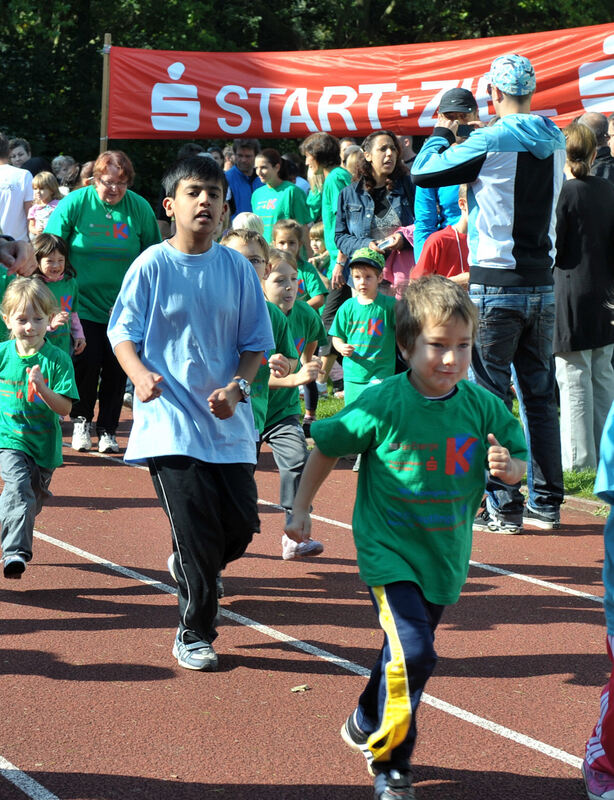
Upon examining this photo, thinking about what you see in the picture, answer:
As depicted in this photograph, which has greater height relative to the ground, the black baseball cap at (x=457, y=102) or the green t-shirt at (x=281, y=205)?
the black baseball cap at (x=457, y=102)

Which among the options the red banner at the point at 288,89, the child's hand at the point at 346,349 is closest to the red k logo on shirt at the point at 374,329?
the child's hand at the point at 346,349

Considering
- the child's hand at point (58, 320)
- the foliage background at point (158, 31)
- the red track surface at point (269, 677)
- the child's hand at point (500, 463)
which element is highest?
the foliage background at point (158, 31)

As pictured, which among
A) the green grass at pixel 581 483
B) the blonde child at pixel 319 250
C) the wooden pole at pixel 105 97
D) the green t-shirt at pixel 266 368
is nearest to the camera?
the green t-shirt at pixel 266 368

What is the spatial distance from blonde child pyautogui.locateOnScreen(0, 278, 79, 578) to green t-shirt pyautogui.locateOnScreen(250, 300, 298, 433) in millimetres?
1002

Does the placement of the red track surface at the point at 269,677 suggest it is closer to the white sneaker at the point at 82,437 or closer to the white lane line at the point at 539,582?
the white lane line at the point at 539,582

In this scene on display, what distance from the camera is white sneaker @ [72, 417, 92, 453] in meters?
10.1

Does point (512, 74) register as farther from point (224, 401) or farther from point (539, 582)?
point (224, 401)

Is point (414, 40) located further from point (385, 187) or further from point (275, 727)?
point (275, 727)

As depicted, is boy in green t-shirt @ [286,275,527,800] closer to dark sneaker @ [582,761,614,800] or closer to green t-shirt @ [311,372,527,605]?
green t-shirt @ [311,372,527,605]

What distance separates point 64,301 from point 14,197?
2101 mm

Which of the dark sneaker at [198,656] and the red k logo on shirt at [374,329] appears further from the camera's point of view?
the red k logo on shirt at [374,329]

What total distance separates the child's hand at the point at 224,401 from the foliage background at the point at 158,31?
69.5 feet

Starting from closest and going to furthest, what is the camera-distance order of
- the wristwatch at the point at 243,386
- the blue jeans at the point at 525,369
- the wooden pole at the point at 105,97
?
the wristwatch at the point at 243,386
the blue jeans at the point at 525,369
the wooden pole at the point at 105,97

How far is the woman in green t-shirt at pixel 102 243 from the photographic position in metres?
9.70
